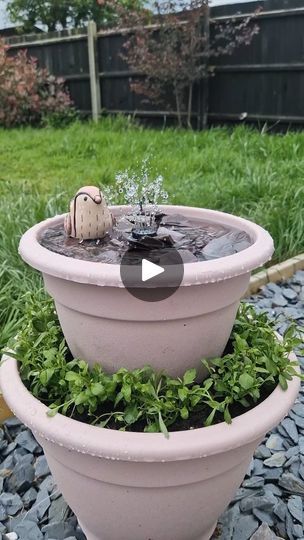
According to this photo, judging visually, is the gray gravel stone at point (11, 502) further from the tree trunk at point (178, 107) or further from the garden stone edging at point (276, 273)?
the tree trunk at point (178, 107)

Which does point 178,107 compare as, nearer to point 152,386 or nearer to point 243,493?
point 243,493

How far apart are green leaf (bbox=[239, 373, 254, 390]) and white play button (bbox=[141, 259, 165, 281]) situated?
309 mm

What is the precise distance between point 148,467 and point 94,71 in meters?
7.48

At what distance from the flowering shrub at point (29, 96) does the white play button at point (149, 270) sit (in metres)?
7.08

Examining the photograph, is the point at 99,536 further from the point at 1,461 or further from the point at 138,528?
the point at 1,461

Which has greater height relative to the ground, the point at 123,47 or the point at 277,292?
the point at 123,47

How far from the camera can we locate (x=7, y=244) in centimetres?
241

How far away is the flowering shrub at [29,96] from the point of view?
7.49 m

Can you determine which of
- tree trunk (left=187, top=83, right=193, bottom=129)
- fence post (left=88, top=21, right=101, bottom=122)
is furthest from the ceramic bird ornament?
fence post (left=88, top=21, right=101, bottom=122)

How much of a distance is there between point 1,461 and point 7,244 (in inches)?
40.8

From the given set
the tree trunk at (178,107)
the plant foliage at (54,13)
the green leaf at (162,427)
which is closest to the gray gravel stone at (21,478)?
the green leaf at (162,427)

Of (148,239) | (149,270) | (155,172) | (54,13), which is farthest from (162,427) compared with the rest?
(54,13)

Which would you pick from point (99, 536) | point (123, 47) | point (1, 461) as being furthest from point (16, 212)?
point (123, 47)

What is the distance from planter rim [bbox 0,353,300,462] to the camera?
38.1 inches
